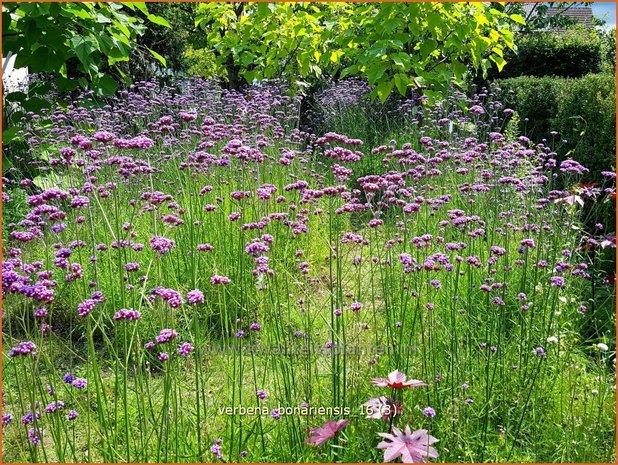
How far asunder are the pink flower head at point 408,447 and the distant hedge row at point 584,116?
3878 mm

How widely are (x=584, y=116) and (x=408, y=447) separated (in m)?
5.32

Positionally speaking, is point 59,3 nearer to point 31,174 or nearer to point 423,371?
point 423,371

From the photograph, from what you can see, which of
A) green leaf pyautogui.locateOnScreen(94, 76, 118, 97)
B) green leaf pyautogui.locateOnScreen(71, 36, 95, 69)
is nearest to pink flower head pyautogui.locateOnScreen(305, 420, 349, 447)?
green leaf pyautogui.locateOnScreen(71, 36, 95, 69)

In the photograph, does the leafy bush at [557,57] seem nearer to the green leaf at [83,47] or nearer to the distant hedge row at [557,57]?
the distant hedge row at [557,57]

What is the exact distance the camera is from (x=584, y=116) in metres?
5.97

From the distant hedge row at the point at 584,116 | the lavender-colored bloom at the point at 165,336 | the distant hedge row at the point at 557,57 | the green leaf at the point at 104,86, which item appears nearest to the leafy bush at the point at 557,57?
the distant hedge row at the point at 557,57

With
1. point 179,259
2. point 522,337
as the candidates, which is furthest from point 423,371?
point 179,259

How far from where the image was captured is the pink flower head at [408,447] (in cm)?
173

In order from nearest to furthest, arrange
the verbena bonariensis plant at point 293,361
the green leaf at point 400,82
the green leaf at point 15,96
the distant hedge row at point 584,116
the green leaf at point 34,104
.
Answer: the verbena bonariensis plant at point 293,361
the green leaf at point 34,104
the green leaf at point 15,96
the green leaf at point 400,82
the distant hedge row at point 584,116

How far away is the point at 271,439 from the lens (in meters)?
2.47

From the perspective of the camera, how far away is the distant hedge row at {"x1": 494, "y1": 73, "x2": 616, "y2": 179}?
537 cm

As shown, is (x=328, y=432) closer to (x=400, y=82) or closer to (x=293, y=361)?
(x=293, y=361)

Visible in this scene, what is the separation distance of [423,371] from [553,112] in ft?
20.6

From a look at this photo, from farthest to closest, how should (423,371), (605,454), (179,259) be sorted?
(179,259) < (423,371) < (605,454)
